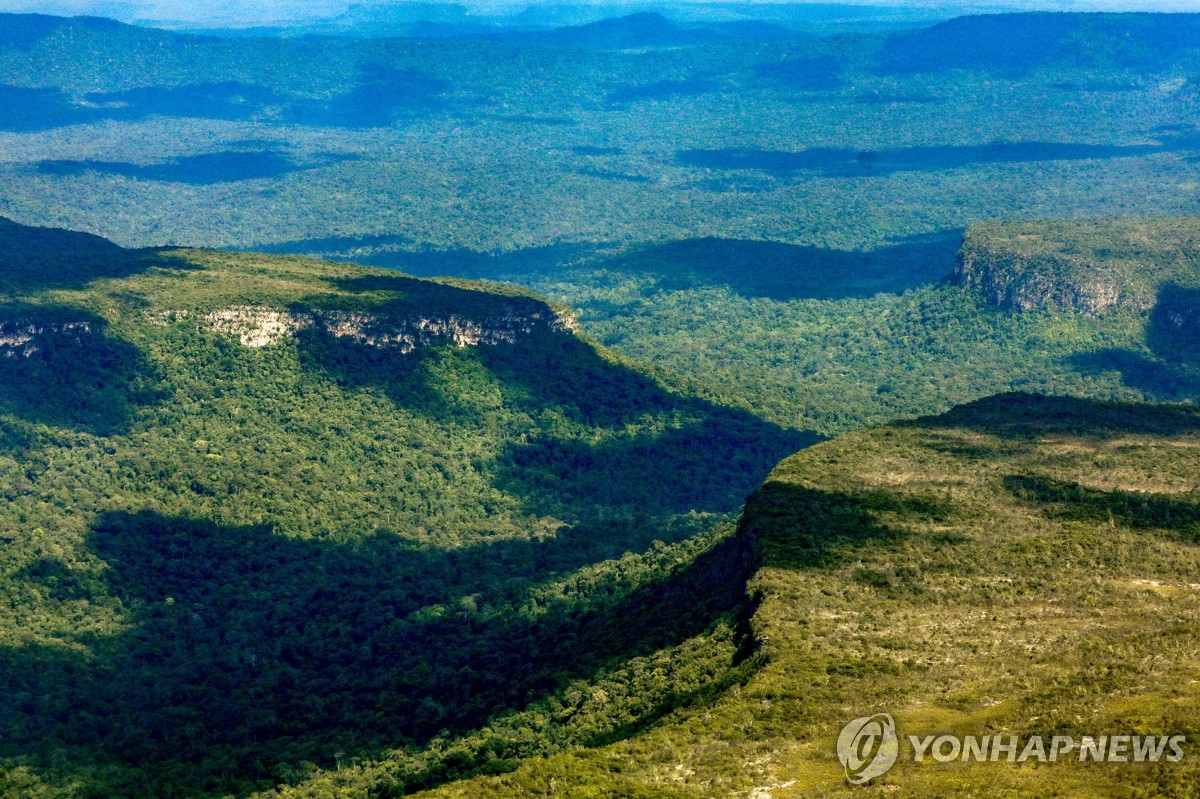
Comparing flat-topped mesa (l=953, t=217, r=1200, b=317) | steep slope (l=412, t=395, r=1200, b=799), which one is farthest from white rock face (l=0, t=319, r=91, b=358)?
flat-topped mesa (l=953, t=217, r=1200, b=317)

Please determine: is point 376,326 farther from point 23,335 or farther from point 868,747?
point 868,747

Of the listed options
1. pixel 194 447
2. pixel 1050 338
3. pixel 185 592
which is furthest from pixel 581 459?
pixel 1050 338

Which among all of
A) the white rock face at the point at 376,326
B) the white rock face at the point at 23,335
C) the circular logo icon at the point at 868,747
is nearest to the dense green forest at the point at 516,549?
the white rock face at the point at 23,335

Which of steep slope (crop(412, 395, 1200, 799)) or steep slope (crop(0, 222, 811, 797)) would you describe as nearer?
steep slope (crop(412, 395, 1200, 799))

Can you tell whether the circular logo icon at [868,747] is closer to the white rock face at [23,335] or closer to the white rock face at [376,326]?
the white rock face at [376,326]

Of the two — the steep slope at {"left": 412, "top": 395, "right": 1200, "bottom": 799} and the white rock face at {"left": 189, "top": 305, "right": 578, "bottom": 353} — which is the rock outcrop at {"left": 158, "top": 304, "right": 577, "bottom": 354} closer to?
the white rock face at {"left": 189, "top": 305, "right": 578, "bottom": 353}

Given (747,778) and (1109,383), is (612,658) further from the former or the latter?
(1109,383)
